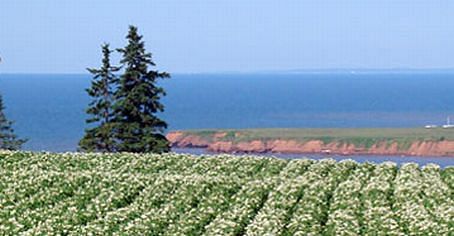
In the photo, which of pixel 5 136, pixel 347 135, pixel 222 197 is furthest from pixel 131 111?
pixel 347 135

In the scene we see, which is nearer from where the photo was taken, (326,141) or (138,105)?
(138,105)

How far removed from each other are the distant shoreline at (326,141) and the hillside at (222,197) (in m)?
79.6

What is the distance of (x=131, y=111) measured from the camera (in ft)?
188

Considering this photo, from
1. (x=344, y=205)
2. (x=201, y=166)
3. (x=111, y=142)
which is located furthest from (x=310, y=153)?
(x=344, y=205)

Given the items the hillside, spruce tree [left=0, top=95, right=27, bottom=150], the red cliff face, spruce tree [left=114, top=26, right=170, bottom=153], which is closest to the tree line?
spruce tree [left=114, top=26, right=170, bottom=153]

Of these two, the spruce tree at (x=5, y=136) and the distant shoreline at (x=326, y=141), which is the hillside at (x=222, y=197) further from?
the distant shoreline at (x=326, y=141)

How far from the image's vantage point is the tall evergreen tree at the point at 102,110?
57466 mm

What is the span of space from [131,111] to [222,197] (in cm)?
3424

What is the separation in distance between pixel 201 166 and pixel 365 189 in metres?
6.83

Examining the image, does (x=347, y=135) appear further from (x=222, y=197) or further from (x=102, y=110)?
(x=222, y=197)

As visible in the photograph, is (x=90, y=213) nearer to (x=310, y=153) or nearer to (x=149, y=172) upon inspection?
(x=149, y=172)

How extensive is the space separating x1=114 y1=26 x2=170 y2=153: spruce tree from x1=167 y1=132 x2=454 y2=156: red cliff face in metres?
55.2

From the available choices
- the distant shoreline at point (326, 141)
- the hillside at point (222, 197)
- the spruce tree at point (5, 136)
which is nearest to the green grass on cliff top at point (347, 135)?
the distant shoreline at point (326, 141)

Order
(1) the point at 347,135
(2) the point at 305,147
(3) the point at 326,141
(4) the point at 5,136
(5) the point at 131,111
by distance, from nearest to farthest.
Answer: (5) the point at 131,111 → (4) the point at 5,136 → (2) the point at 305,147 → (3) the point at 326,141 → (1) the point at 347,135
